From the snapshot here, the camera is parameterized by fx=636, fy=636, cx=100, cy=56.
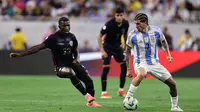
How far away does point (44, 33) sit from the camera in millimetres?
33219

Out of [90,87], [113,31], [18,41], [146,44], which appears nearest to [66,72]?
[90,87]

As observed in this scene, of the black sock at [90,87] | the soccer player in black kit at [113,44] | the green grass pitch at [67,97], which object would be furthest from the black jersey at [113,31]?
the black sock at [90,87]

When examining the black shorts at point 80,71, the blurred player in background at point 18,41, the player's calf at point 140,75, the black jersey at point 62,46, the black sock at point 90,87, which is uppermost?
the black jersey at point 62,46

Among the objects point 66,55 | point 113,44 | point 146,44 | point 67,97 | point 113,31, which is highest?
point 146,44

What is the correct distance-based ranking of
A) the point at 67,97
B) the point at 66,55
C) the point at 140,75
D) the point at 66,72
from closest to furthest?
the point at 140,75 < the point at 66,72 < the point at 66,55 < the point at 67,97

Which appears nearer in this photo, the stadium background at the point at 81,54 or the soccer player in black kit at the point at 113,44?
the stadium background at the point at 81,54

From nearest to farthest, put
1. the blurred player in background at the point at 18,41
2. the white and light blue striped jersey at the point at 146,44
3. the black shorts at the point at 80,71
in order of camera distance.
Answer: the white and light blue striped jersey at the point at 146,44 → the black shorts at the point at 80,71 → the blurred player in background at the point at 18,41

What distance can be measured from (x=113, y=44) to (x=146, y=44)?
15.2 feet

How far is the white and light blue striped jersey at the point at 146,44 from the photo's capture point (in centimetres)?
1388

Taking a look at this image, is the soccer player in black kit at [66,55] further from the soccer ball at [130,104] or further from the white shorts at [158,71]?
the white shorts at [158,71]

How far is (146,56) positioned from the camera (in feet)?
45.6

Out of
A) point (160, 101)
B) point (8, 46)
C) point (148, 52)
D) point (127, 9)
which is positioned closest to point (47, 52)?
point (8, 46)

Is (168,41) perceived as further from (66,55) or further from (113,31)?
(66,55)

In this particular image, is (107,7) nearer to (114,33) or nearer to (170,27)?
(170,27)
